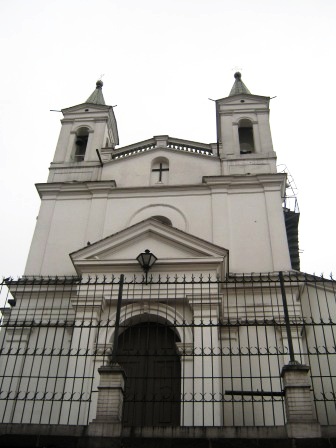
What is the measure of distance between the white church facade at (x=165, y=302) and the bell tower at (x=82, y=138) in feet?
0.21

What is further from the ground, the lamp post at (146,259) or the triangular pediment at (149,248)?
the triangular pediment at (149,248)

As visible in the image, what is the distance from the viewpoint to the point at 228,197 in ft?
58.6

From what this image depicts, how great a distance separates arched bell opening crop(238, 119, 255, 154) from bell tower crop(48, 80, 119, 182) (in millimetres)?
5590

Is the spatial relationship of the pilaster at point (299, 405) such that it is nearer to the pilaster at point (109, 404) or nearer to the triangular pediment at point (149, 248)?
the pilaster at point (109, 404)

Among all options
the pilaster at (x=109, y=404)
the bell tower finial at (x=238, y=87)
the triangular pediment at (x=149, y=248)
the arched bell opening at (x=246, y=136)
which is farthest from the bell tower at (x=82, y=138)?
the pilaster at (x=109, y=404)

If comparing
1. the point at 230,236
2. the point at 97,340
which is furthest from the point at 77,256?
the point at 230,236

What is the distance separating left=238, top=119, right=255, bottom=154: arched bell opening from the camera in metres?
20.9

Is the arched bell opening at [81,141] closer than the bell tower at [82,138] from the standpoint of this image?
No

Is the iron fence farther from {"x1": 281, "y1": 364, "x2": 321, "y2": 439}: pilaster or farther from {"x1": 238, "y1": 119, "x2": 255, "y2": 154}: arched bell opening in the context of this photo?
{"x1": 238, "y1": 119, "x2": 255, "y2": 154}: arched bell opening

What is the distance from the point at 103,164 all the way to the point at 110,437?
13613mm

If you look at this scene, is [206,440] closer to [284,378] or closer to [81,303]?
[284,378]

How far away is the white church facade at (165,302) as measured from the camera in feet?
28.9

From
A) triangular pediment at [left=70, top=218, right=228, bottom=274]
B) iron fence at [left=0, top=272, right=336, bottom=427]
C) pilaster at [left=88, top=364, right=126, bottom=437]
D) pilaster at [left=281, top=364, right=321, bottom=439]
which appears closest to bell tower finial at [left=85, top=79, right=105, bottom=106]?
triangular pediment at [left=70, top=218, right=228, bottom=274]

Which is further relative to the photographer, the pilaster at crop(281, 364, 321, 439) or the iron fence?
the iron fence
